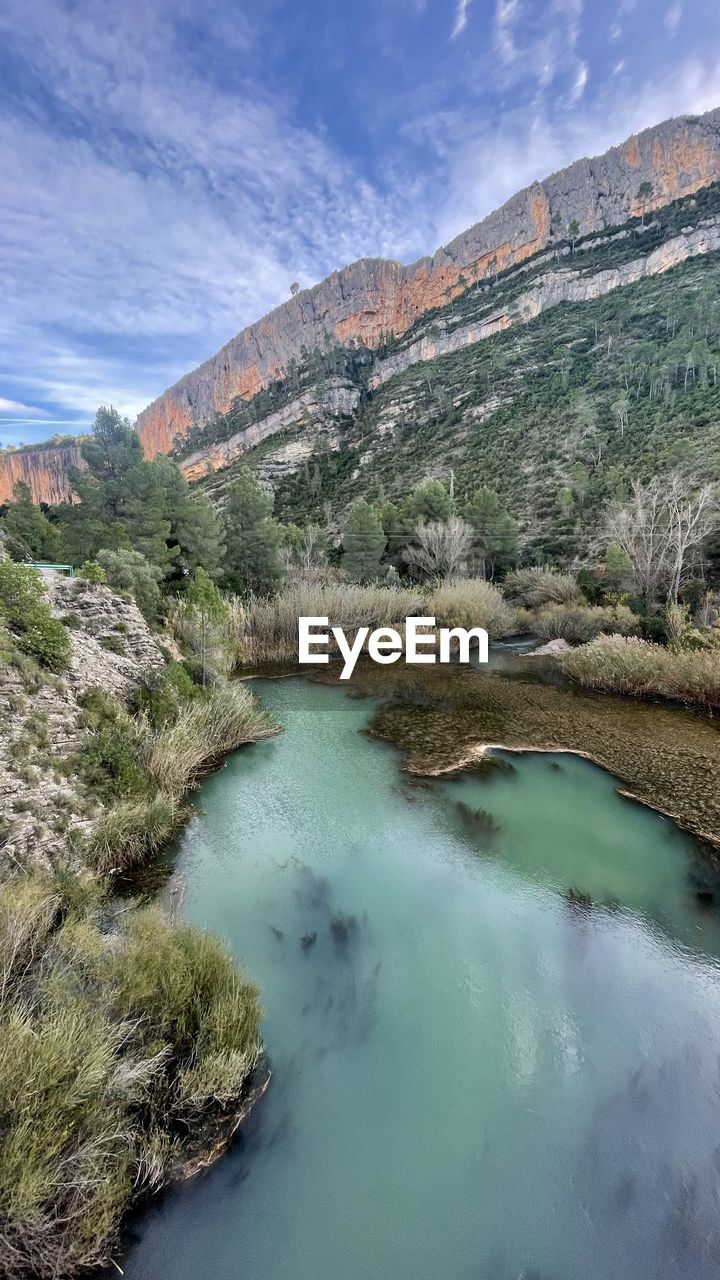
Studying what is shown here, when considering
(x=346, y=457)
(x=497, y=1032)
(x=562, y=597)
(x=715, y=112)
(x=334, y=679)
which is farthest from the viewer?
(x=715, y=112)

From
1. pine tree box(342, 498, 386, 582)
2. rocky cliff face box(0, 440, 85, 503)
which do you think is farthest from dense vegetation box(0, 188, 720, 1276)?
rocky cliff face box(0, 440, 85, 503)

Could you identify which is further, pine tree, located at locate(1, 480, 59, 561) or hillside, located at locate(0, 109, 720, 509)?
hillside, located at locate(0, 109, 720, 509)

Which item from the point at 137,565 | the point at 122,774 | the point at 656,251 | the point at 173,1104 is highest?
the point at 656,251

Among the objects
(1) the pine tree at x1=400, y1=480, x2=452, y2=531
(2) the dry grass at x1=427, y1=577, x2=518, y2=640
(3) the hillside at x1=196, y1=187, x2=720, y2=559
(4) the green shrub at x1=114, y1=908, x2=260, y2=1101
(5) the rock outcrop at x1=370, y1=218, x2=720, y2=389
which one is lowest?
(4) the green shrub at x1=114, y1=908, x2=260, y2=1101

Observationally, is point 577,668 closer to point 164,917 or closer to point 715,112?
point 164,917

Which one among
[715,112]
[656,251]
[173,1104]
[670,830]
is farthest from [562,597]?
[715,112]

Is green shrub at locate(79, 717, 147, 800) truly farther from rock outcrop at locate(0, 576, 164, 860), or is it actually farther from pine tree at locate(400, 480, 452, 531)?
pine tree at locate(400, 480, 452, 531)
